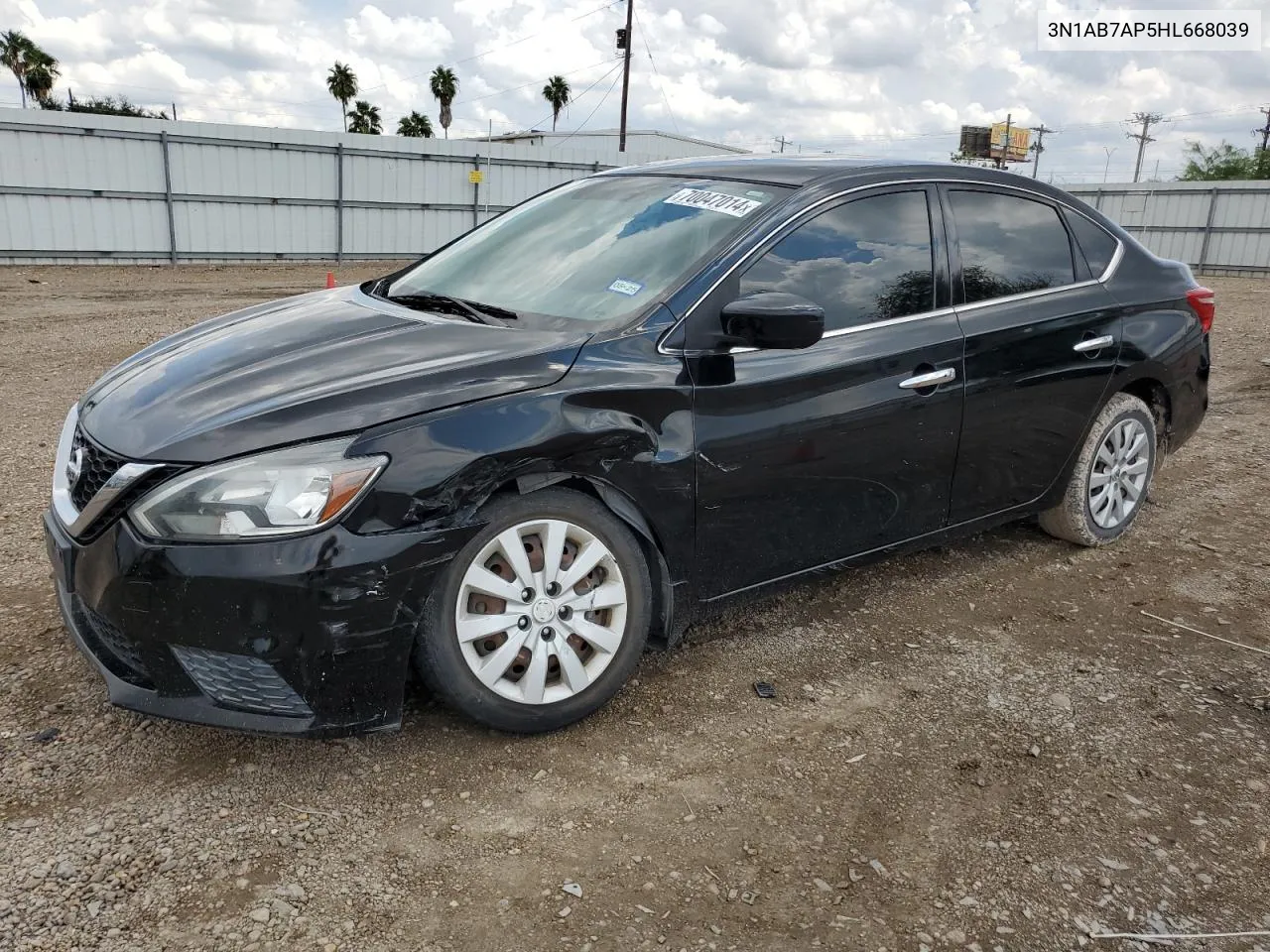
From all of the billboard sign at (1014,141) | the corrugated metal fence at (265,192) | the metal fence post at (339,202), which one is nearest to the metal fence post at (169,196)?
the corrugated metal fence at (265,192)

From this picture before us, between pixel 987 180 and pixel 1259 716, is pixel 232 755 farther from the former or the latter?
pixel 987 180

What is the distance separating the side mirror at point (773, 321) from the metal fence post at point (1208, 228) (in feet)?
95.1

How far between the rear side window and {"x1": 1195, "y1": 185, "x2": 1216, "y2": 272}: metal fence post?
2694 centimetres

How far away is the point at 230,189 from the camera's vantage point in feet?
67.3

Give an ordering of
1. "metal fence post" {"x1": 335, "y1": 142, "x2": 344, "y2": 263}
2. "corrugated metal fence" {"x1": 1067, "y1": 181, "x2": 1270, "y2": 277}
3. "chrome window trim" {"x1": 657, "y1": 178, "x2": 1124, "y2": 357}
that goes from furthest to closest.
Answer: "corrugated metal fence" {"x1": 1067, "y1": 181, "x2": 1270, "y2": 277} → "metal fence post" {"x1": 335, "y1": 142, "x2": 344, "y2": 263} → "chrome window trim" {"x1": 657, "y1": 178, "x2": 1124, "y2": 357}

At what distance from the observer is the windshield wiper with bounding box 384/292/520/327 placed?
325 centimetres

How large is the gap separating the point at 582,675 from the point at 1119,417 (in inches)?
112

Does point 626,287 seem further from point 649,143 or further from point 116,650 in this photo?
point 649,143

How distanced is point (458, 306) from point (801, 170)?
4.29 ft

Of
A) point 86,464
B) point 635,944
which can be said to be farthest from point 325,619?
point 635,944

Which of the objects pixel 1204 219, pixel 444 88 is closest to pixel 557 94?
pixel 444 88

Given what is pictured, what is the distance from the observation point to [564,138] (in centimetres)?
4756

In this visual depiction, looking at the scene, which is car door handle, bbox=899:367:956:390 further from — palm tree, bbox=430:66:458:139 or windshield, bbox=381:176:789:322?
palm tree, bbox=430:66:458:139

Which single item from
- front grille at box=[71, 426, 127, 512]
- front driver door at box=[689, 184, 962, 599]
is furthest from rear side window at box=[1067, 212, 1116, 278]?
front grille at box=[71, 426, 127, 512]
